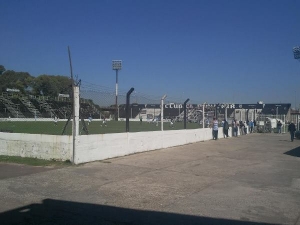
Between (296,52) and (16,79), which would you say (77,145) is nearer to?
(296,52)

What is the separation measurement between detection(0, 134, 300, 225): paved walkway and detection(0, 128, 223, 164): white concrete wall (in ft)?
1.95

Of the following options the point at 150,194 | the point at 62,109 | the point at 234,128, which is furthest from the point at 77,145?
the point at 234,128

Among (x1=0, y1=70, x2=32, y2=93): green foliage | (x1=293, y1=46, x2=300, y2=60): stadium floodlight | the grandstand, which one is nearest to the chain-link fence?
the grandstand

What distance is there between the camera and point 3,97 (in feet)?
39.7

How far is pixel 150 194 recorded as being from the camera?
20.7ft

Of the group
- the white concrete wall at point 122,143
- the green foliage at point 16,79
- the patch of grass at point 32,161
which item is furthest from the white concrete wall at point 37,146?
the green foliage at point 16,79

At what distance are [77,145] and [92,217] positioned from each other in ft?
15.9

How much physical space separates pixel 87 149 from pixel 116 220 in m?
5.34

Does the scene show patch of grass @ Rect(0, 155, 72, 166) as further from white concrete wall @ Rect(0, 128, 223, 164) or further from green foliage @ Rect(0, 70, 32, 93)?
green foliage @ Rect(0, 70, 32, 93)

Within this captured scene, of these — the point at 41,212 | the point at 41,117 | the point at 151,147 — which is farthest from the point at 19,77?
the point at 41,212

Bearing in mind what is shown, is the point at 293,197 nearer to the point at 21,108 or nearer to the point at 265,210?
the point at 265,210

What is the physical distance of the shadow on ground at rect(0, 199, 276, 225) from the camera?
4.71 m

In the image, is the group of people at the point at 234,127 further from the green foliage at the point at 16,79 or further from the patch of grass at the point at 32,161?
the green foliage at the point at 16,79

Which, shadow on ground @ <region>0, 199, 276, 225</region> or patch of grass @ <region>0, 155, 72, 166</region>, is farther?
patch of grass @ <region>0, 155, 72, 166</region>
